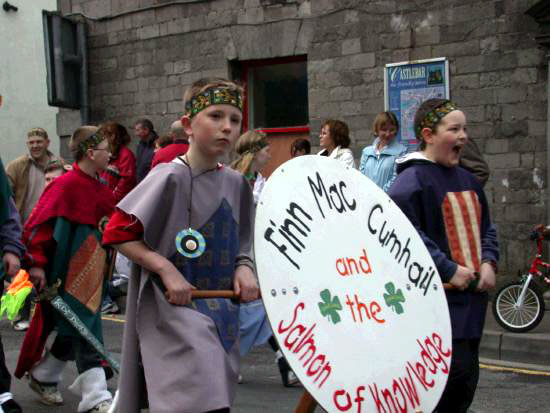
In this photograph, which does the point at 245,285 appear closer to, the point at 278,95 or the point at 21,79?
the point at 278,95

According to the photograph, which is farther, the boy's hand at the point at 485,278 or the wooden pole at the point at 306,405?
the boy's hand at the point at 485,278

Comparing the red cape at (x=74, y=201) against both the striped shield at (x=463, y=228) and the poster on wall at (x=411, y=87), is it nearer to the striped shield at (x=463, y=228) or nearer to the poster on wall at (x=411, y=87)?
the striped shield at (x=463, y=228)

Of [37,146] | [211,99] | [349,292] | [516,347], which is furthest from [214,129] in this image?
[37,146]

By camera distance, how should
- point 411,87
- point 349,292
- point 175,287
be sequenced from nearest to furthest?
point 175,287 → point 349,292 → point 411,87

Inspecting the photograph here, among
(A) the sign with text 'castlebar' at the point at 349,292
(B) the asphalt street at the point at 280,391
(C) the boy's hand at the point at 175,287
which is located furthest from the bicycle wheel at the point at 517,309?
(C) the boy's hand at the point at 175,287

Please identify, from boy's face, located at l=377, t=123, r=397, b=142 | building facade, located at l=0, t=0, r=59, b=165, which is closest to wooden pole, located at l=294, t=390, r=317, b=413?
boy's face, located at l=377, t=123, r=397, b=142

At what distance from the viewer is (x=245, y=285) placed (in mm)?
3154

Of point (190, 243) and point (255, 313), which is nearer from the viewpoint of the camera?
point (190, 243)

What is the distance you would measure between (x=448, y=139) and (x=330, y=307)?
4.06ft

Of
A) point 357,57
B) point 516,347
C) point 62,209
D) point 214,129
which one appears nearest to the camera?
point 214,129

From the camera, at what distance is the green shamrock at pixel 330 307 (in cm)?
295

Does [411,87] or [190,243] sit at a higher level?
[411,87]

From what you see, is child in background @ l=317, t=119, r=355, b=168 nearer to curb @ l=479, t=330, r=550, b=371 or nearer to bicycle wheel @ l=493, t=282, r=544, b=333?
bicycle wheel @ l=493, t=282, r=544, b=333

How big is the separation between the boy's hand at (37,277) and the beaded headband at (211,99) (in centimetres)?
201
